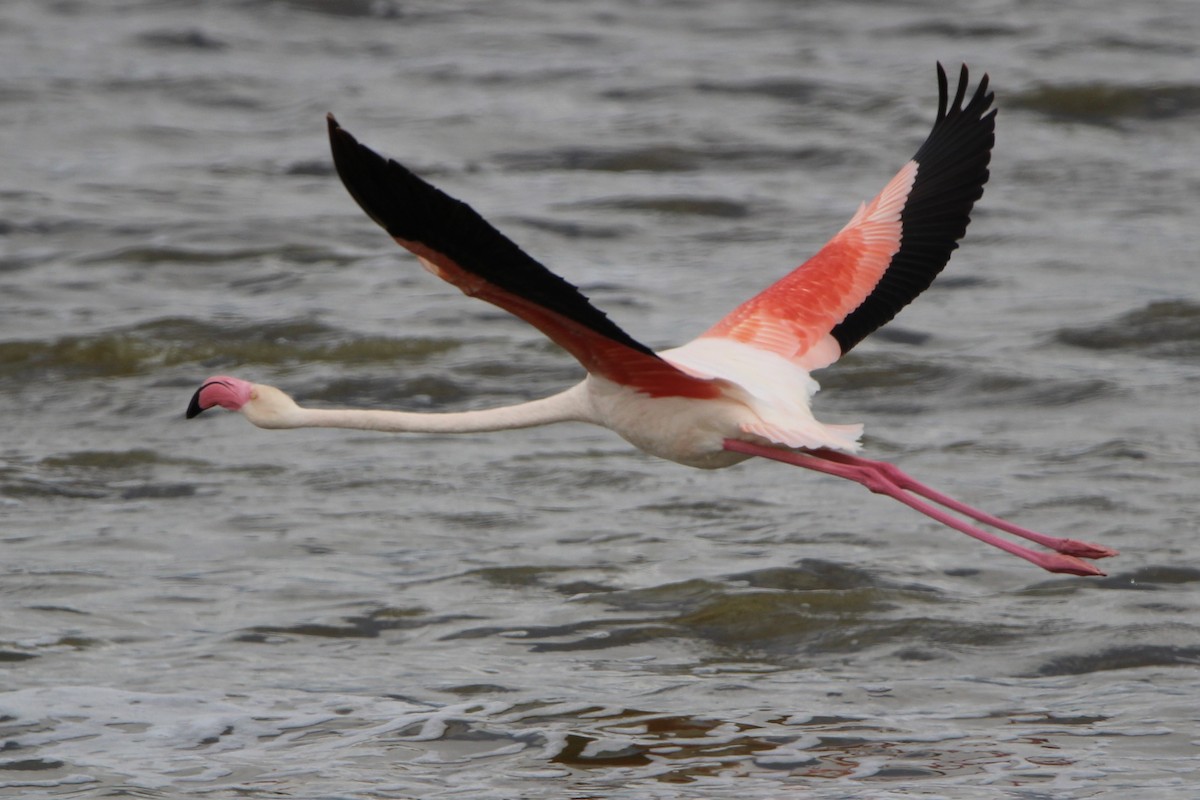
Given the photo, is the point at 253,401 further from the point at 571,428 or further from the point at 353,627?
the point at 571,428

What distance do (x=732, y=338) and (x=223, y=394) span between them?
212 centimetres

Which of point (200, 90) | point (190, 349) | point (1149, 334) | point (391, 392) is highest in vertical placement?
point (200, 90)

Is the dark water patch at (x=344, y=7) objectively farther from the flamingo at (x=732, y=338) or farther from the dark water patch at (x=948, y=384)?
the flamingo at (x=732, y=338)

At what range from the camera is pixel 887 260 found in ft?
27.2

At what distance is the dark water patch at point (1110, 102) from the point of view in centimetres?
1777

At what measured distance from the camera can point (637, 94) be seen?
18734 millimetres

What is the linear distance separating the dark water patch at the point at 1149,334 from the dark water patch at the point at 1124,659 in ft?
A: 16.1

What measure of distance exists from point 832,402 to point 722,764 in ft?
18.2

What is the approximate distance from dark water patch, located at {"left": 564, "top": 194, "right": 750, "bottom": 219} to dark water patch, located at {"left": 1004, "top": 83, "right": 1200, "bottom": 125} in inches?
144

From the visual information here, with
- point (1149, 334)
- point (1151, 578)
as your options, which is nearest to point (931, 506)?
point (1151, 578)

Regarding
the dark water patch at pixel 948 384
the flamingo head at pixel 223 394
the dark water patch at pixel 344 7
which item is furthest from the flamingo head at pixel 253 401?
the dark water patch at pixel 344 7

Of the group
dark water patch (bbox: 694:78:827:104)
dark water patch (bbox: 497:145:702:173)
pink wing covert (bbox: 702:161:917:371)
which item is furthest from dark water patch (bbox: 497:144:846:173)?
pink wing covert (bbox: 702:161:917:371)

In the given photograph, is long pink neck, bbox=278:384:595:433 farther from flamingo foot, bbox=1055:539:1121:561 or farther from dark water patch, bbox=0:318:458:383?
dark water patch, bbox=0:318:458:383

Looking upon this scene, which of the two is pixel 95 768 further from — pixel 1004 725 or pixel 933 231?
pixel 933 231
